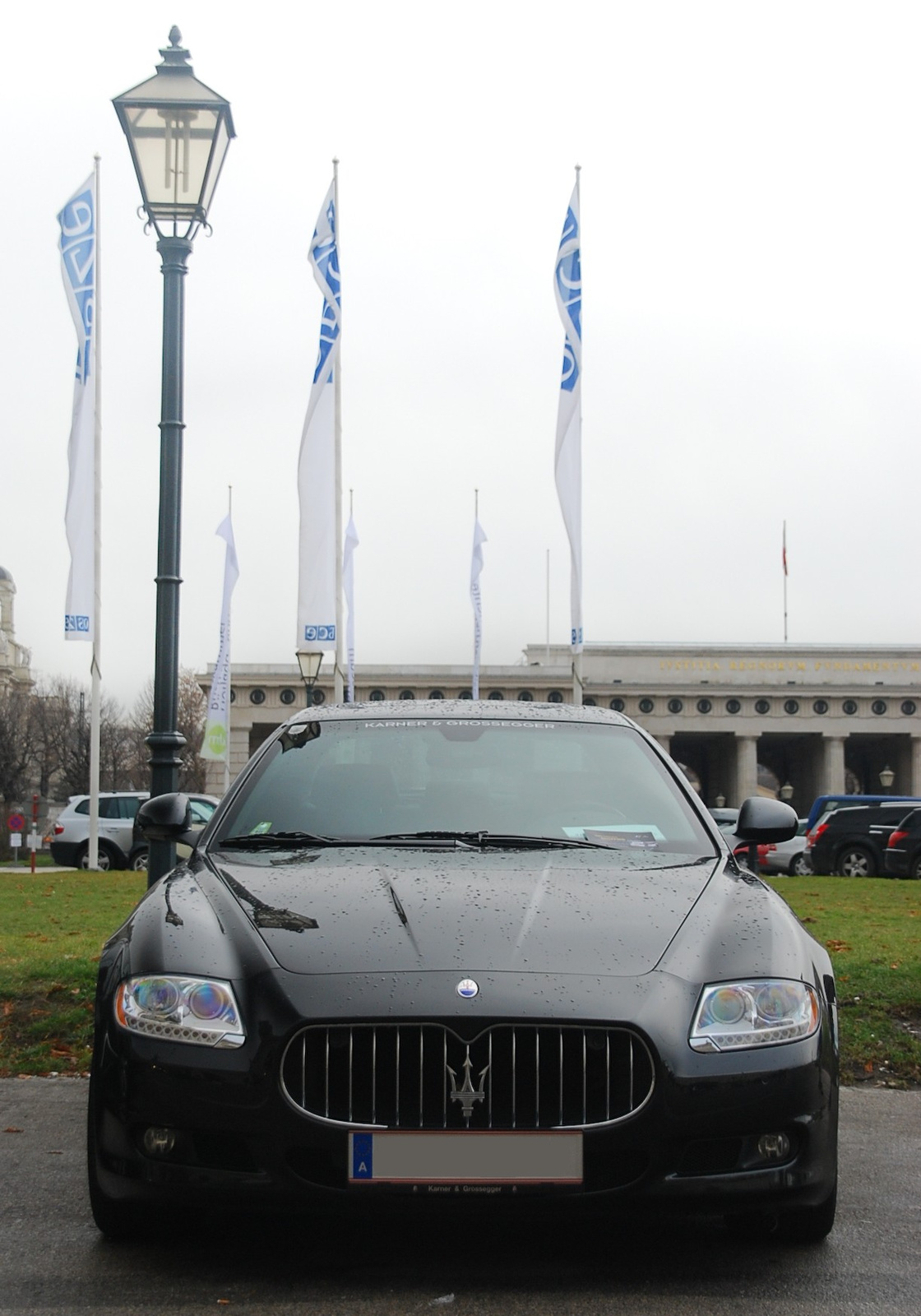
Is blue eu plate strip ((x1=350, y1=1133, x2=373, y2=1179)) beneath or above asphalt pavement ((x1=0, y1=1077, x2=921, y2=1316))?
above

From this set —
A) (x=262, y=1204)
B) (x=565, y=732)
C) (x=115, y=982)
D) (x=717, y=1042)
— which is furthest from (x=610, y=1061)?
(x=565, y=732)

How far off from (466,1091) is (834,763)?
8005 centimetres

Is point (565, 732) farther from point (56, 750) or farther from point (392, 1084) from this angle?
point (56, 750)

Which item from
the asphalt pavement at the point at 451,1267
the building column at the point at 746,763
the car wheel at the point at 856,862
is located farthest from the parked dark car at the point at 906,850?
the building column at the point at 746,763

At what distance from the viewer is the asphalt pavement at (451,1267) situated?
3.26 meters

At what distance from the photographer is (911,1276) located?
3520 millimetres

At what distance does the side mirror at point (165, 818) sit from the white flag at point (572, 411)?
1640 centimetres

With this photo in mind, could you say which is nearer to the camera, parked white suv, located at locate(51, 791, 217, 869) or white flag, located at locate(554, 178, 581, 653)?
white flag, located at locate(554, 178, 581, 653)

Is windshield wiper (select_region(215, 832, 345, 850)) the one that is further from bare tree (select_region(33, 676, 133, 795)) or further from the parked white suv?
bare tree (select_region(33, 676, 133, 795))

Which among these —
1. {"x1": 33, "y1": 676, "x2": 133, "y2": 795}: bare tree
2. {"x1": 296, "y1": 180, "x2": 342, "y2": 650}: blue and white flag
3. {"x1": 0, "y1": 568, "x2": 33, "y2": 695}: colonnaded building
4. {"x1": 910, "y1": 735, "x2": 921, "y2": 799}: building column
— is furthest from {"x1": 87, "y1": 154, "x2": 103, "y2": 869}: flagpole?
{"x1": 0, "y1": 568, "x2": 33, "y2": 695}: colonnaded building

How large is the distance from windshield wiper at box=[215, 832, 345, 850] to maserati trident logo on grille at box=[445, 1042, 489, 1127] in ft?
3.87

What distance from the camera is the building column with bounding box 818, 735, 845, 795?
79.6 m

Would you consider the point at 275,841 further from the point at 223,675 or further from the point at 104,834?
the point at 223,675

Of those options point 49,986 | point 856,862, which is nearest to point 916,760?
point 856,862
